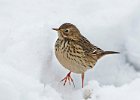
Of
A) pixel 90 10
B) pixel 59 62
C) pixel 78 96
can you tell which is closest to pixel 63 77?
pixel 59 62

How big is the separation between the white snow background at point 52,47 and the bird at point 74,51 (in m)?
0.15

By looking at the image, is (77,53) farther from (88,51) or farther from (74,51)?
(88,51)

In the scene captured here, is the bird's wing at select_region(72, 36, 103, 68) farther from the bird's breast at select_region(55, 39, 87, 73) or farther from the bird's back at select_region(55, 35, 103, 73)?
the bird's breast at select_region(55, 39, 87, 73)

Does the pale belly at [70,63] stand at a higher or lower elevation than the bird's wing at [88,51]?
lower

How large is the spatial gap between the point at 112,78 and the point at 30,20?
162 cm

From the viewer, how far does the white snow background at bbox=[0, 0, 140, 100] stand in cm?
625

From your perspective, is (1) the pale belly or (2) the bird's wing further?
(2) the bird's wing

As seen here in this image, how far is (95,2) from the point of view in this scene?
8867mm

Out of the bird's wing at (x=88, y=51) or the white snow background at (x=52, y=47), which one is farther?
the bird's wing at (x=88, y=51)

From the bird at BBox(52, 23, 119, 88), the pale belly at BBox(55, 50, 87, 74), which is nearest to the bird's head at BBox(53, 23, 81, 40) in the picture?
the bird at BBox(52, 23, 119, 88)

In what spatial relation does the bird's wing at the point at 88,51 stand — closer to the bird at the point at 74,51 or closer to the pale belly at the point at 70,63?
the bird at the point at 74,51

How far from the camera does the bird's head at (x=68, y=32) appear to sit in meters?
7.07

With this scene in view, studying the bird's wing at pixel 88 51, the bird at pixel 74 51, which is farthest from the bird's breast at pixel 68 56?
the bird's wing at pixel 88 51

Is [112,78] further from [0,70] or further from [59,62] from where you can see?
[0,70]
